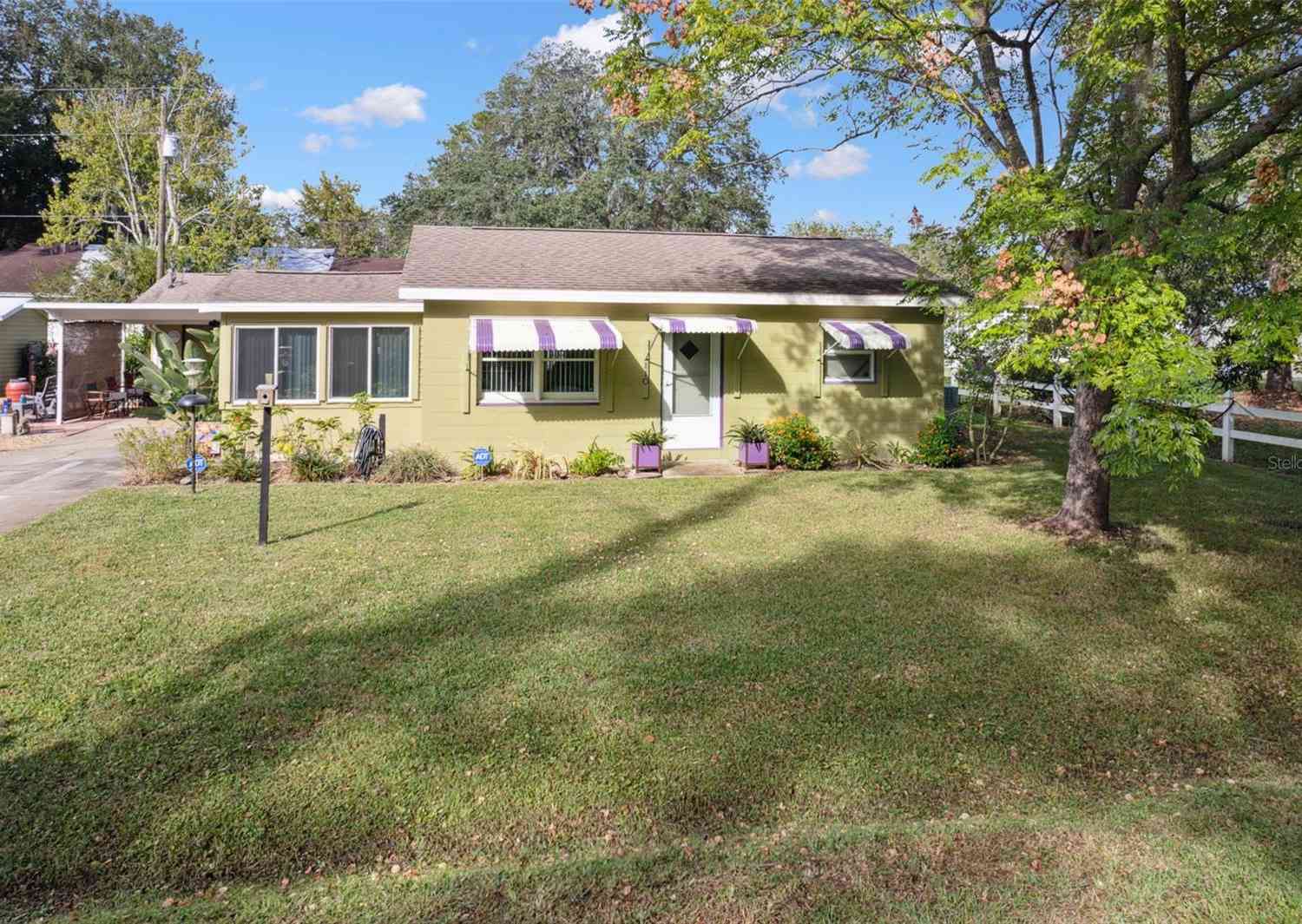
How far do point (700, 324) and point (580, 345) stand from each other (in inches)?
74.7

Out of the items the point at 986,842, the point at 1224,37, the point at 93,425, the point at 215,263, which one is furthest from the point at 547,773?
the point at 215,263

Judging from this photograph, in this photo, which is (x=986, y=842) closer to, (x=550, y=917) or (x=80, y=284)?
(x=550, y=917)

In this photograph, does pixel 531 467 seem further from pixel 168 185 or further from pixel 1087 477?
pixel 168 185

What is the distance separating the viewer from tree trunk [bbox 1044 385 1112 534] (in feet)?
28.1

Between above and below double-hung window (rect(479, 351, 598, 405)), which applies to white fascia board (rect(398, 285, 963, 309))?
above

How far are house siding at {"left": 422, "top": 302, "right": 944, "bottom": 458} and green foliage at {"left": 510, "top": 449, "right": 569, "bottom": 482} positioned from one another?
0.27 metres

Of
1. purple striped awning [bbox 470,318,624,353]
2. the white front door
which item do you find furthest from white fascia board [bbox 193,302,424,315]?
the white front door

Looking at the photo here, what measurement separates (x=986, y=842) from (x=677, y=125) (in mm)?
10027

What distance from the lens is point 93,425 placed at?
18688 millimetres

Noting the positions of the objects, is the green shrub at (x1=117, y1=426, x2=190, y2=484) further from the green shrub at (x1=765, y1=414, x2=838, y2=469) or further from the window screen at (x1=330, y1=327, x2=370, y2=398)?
the green shrub at (x1=765, y1=414, x2=838, y2=469)

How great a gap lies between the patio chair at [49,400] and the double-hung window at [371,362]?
9396 mm

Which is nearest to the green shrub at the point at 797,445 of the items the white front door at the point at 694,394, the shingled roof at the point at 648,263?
the white front door at the point at 694,394

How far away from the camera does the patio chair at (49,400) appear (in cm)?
1904

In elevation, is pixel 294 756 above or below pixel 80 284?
below
